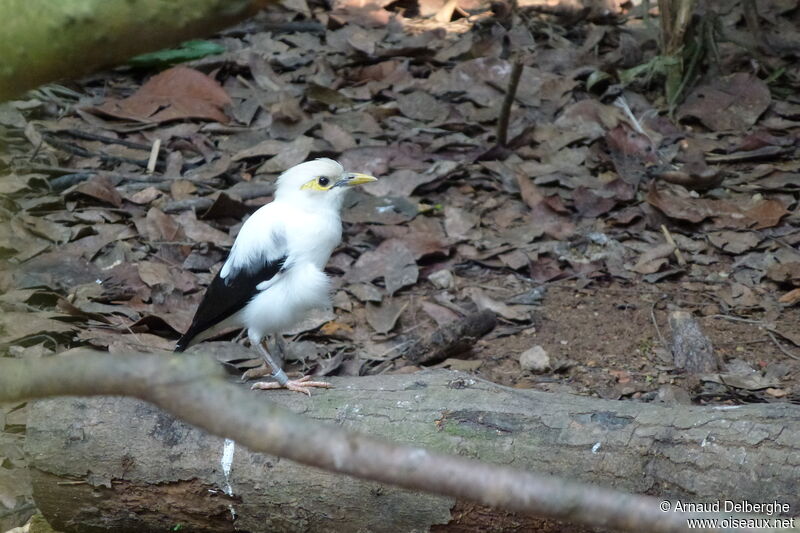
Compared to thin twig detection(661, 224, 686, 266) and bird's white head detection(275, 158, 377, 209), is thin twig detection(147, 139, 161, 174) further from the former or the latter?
thin twig detection(661, 224, 686, 266)

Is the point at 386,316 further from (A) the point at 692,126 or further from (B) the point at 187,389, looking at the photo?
(B) the point at 187,389

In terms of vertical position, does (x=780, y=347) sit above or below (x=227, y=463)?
below

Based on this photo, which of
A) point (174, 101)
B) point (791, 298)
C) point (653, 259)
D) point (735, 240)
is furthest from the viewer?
point (174, 101)

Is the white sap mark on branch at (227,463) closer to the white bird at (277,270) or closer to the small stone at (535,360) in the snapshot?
the white bird at (277,270)

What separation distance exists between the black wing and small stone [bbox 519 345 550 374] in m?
1.58

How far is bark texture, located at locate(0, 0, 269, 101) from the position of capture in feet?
3.87

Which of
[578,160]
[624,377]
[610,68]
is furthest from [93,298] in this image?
[610,68]

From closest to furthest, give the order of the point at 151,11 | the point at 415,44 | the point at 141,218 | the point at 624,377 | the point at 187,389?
the point at 151,11 < the point at 187,389 < the point at 624,377 < the point at 141,218 < the point at 415,44

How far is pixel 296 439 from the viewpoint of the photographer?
145 centimetres

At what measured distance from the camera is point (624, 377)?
5.66 meters

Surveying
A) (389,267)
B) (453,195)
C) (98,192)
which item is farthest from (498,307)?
(98,192)

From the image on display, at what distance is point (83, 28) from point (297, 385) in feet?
12.4

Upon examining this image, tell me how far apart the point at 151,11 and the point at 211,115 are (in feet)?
25.1

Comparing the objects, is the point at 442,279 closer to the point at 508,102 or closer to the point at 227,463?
the point at 508,102
